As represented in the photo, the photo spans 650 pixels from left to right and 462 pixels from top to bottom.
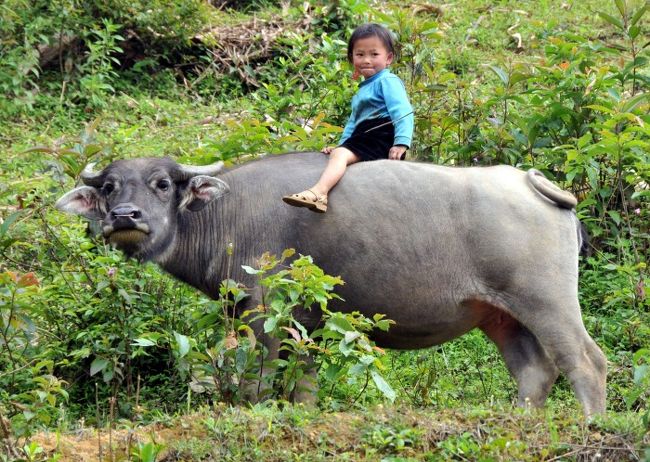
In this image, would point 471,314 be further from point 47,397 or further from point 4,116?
point 4,116

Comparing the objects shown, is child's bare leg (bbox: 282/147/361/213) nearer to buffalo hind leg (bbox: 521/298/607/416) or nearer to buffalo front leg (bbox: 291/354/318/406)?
buffalo front leg (bbox: 291/354/318/406)

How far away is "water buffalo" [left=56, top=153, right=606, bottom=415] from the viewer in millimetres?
5133

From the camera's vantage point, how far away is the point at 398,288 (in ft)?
17.4

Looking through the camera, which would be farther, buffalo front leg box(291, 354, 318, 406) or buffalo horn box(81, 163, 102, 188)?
buffalo horn box(81, 163, 102, 188)

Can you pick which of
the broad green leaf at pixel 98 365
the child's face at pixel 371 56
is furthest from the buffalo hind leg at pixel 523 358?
the broad green leaf at pixel 98 365

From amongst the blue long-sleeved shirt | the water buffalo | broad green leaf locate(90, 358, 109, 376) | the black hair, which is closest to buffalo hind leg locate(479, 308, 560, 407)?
the water buffalo

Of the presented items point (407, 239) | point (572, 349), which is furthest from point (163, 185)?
point (572, 349)

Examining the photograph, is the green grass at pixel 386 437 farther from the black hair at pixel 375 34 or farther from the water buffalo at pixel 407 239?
the black hair at pixel 375 34

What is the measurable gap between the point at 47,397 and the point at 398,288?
6.00 feet

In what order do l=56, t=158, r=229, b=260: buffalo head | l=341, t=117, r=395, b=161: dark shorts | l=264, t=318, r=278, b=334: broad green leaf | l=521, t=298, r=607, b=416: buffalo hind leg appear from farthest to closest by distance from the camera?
l=341, t=117, r=395, b=161: dark shorts < l=56, t=158, r=229, b=260: buffalo head < l=521, t=298, r=607, b=416: buffalo hind leg < l=264, t=318, r=278, b=334: broad green leaf

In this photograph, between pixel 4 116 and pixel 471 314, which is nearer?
pixel 471 314

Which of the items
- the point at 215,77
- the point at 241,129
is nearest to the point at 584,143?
the point at 241,129

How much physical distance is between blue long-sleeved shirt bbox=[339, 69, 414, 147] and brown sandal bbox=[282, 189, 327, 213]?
2.05ft

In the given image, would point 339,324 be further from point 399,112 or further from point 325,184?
point 399,112
